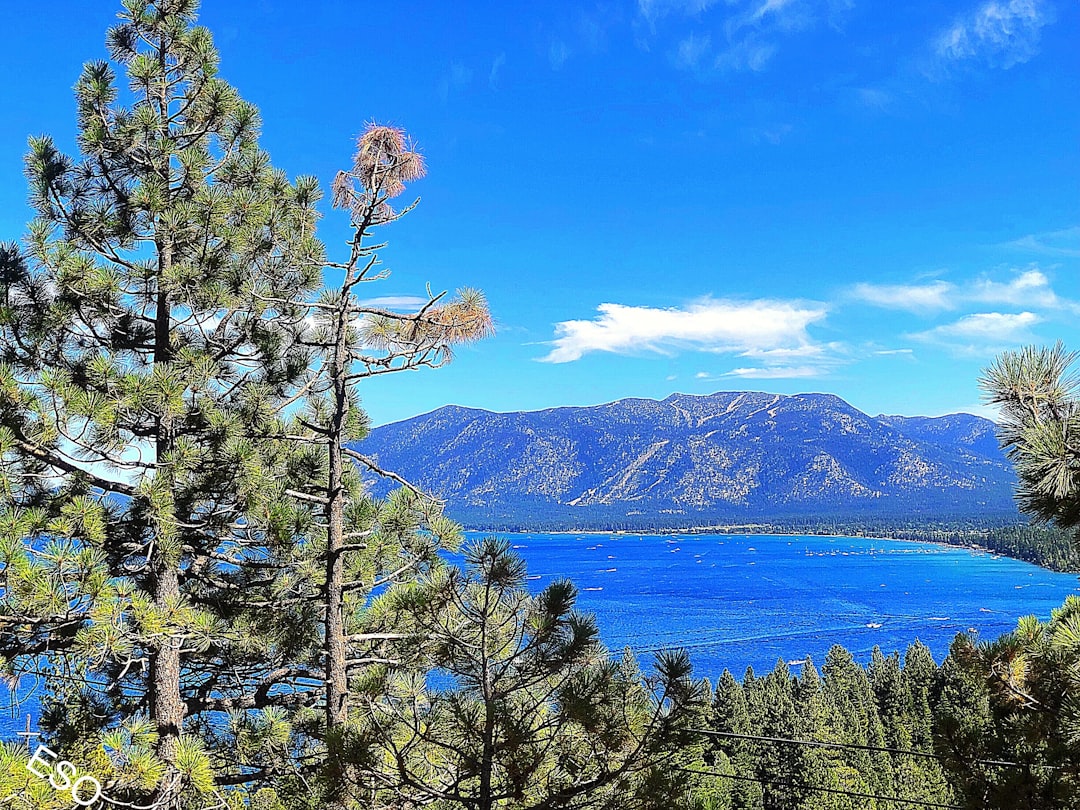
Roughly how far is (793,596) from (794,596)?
110 mm

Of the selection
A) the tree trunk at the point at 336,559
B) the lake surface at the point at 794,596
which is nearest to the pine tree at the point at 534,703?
the tree trunk at the point at 336,559

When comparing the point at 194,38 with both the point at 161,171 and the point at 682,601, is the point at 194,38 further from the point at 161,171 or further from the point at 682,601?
the point at 682,601

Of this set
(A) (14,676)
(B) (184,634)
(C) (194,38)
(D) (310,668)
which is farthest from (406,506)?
(C) (194,38)

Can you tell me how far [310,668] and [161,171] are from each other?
133 inches

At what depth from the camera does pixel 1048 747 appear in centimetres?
327

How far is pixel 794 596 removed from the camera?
263ft

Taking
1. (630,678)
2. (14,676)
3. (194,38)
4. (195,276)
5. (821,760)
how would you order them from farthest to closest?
(821,760)
(194,38)
(195,276)
(14,676)
(630,678)

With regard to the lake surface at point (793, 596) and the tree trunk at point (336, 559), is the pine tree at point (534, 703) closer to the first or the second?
the tree trunk at point (336, 559)

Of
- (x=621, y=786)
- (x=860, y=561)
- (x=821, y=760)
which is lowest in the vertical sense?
(x=860, y=561)

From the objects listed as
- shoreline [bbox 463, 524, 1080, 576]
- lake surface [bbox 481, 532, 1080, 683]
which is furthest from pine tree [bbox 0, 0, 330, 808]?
shoreline [bbox 463, 524, 1080, 576]

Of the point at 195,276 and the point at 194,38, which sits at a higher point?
the point at 194,38

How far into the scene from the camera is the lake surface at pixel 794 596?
183 ft

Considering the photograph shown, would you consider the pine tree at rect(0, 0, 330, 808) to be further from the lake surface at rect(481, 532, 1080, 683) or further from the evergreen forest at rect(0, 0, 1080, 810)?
the lake surface at rect(481, 532, 1080, 683)

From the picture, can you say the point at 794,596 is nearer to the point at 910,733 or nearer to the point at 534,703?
the point at 910,733
